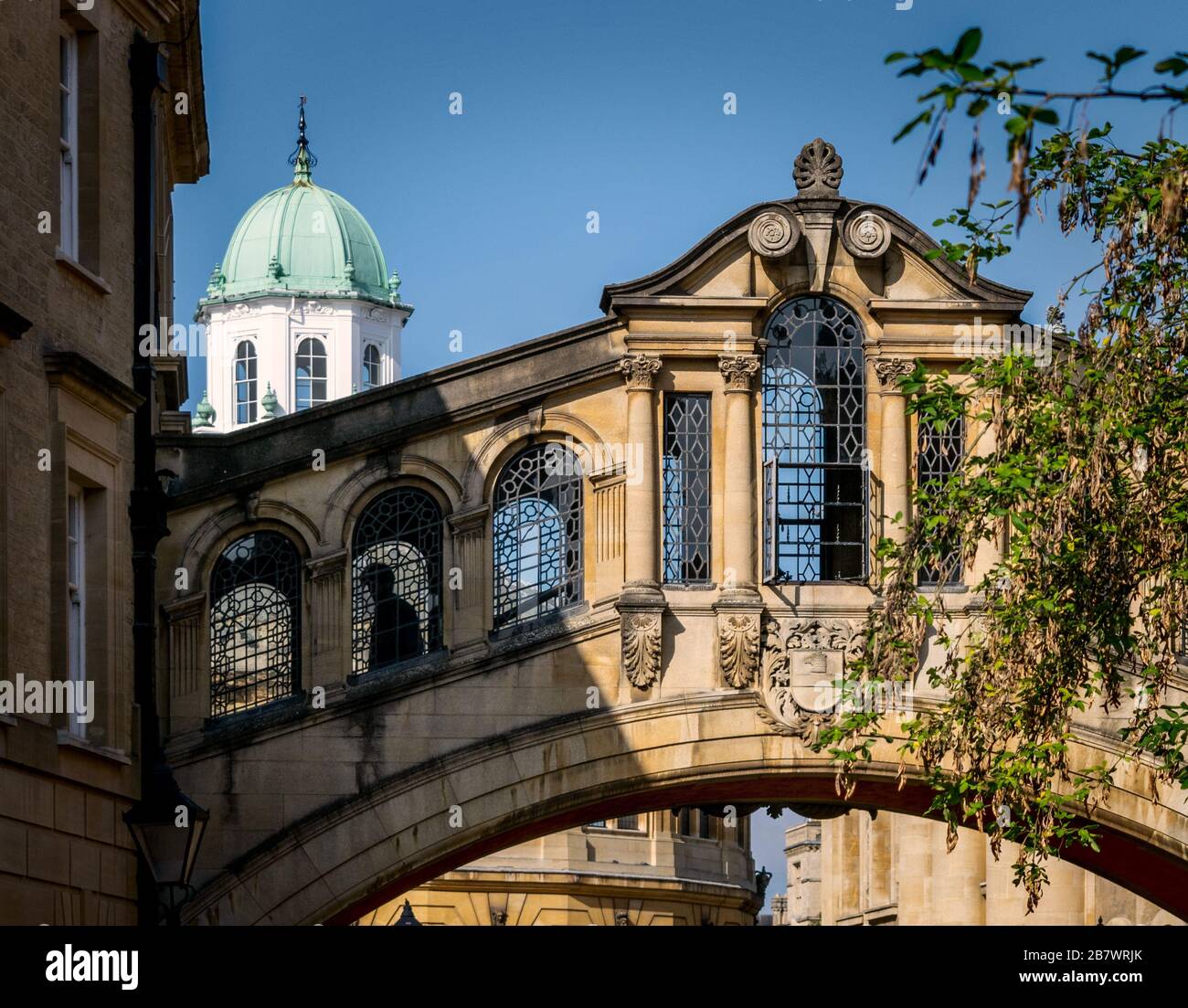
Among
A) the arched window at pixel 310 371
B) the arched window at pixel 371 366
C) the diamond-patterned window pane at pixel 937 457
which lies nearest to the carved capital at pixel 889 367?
the diamond-patterned window pane at pixel 937 457

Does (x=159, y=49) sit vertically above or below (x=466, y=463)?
above

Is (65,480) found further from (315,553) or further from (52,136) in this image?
(315,553)

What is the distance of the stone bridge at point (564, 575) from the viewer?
25.7 meters

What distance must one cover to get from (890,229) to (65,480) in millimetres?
10126

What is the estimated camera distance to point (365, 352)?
87.4 m

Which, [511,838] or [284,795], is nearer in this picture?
[284,795]

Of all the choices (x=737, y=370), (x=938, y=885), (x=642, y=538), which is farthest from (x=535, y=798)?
(x=938, y=885)

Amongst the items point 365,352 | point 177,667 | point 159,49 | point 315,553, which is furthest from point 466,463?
point 365,352

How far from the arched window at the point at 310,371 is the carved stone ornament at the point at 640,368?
199 ft

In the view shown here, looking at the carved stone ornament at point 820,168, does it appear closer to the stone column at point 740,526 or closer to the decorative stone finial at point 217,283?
the stone column at point 740,526

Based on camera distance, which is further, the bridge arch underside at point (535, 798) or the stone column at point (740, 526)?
the stone column at point (740, 526)
